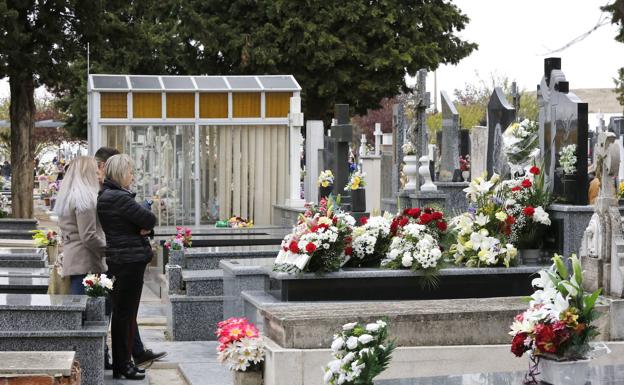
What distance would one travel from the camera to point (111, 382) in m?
9.53

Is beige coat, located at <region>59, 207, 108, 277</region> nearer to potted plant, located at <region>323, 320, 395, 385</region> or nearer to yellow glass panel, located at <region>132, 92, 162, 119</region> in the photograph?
potted plant, located at <region>323, 320, 395, 385</region>

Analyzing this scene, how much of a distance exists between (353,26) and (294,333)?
3283cm

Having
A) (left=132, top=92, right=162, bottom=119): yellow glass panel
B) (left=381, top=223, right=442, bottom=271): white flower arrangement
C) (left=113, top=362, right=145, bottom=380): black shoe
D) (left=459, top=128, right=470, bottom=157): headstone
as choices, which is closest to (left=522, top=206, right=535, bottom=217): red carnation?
(left=381, top=223, right=442, bottom=271): white flower arrangement

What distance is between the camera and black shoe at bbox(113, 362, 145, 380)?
9672 millimetres

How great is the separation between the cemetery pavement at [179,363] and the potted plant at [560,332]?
3671 mm

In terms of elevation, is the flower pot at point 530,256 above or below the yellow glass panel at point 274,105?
below

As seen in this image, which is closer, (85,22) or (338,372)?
(338,372)

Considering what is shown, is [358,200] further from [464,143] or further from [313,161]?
[464,143]

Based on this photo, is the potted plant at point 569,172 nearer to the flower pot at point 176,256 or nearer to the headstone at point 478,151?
the flower pot at point 176,256

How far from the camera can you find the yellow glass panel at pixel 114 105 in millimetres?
20844

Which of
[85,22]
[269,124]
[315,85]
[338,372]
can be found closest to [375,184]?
[269,124]

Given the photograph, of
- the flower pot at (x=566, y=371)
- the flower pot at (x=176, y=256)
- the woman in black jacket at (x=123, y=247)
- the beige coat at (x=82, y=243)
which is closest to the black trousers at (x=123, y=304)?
the woman in black jacket at (x=123, y=247)

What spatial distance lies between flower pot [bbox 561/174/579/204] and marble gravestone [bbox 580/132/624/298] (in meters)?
1.12

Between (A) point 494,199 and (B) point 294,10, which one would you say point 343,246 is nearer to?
(A) point 494,199
